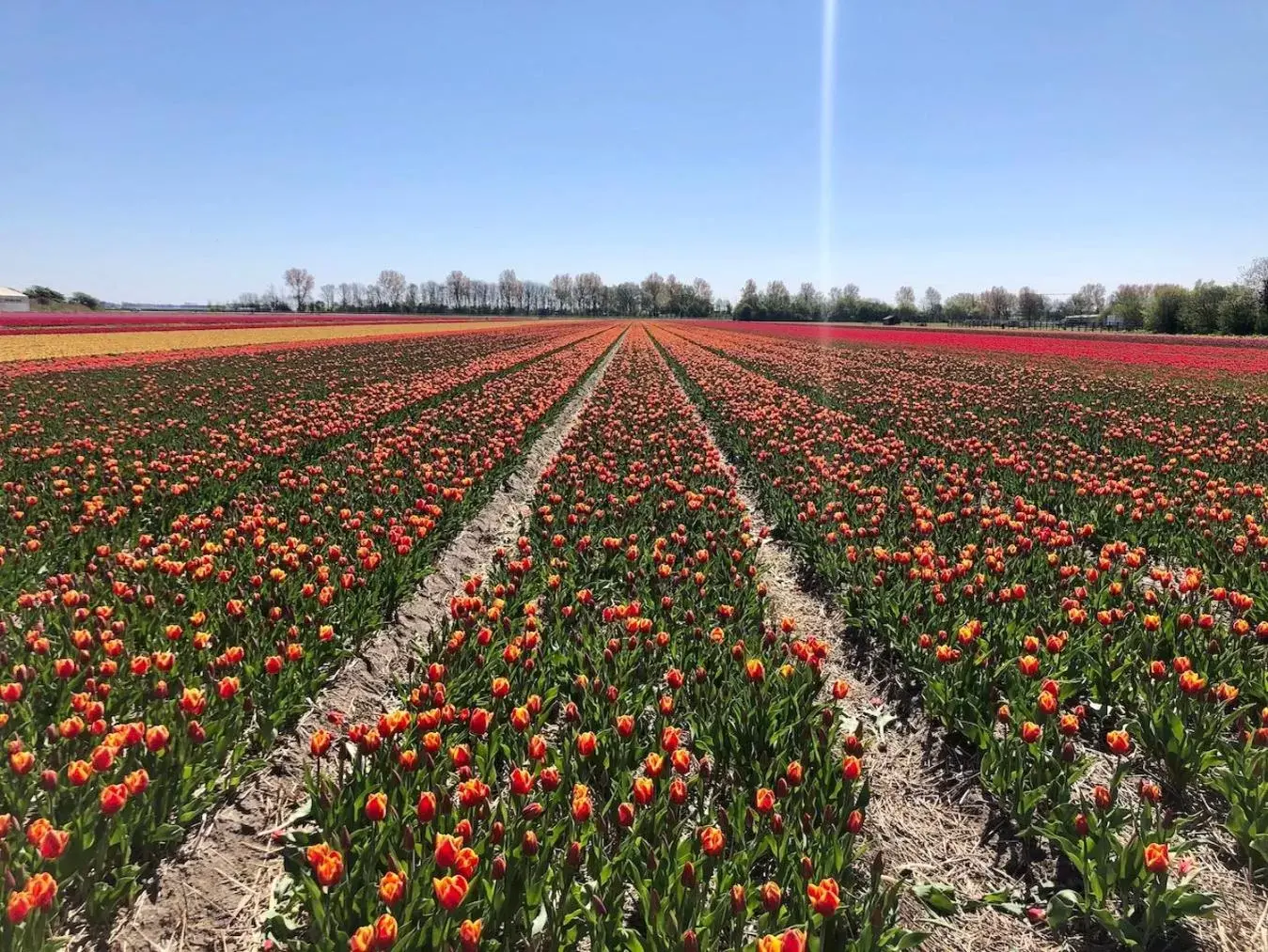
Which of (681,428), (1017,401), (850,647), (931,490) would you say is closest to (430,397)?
(681,428)

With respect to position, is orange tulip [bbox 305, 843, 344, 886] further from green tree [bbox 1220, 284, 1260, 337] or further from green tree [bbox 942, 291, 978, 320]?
green tree [bbox 942, 291, 978, 320]

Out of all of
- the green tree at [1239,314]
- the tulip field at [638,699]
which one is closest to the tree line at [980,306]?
the green tree at [1239,314]

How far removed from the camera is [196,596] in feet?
16.1

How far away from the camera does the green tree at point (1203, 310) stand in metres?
77.9

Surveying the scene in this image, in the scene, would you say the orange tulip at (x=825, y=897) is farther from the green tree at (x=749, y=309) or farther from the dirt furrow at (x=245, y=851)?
the green tree at (x=749, y=309)

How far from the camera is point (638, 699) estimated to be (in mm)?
3979

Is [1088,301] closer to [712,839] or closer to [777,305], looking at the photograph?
[777,305]

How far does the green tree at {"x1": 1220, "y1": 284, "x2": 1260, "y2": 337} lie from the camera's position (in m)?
73.7

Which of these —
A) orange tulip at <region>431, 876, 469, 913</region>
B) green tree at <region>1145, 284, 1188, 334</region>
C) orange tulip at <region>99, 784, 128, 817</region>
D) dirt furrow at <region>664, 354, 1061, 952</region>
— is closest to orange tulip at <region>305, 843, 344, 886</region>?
orange tulip at <region>431, 876, 469, 913</region>

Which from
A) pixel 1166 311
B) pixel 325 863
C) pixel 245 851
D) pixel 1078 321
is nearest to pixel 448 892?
pixel 325 863

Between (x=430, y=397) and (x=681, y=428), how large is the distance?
7.65 metres

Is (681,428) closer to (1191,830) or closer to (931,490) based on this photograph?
(931,490)

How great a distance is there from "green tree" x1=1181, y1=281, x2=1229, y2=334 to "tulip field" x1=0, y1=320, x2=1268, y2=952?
302 ft

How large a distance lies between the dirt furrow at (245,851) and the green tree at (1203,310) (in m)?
102
